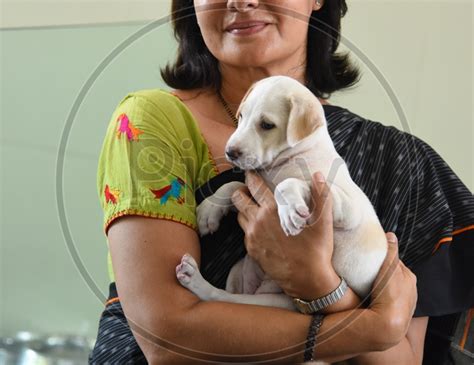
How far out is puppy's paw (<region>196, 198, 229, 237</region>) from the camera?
1037 millimetres

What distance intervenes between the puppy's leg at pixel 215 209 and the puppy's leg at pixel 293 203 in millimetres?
126

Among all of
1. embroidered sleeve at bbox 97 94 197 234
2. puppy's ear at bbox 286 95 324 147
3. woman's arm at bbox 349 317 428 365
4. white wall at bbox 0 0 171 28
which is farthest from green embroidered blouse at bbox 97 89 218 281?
white wall at bbox 0 0 171 28

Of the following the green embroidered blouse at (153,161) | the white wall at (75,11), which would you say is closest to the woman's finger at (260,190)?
the green embroidered blouse at (153,161)

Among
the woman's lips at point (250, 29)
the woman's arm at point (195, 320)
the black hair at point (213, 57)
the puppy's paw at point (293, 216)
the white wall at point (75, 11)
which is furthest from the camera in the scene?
the white wall at point (75, 11)

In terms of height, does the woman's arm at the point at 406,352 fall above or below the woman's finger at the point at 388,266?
below

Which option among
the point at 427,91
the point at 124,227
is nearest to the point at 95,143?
the point at 124,227

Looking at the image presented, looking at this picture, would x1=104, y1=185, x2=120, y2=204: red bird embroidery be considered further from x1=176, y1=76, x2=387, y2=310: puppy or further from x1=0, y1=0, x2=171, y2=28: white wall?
x1=0, y1=0, x2=171, y2=28: white wall

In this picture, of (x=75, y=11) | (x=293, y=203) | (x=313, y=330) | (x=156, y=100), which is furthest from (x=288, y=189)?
(x=75, y=11)

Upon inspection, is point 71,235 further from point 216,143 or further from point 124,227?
point 216,143

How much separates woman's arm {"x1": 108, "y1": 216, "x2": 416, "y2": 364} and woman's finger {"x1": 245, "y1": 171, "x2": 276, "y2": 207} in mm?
121

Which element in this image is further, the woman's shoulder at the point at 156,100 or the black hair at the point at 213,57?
the black hair at the point at 213,57

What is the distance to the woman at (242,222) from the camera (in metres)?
1.00

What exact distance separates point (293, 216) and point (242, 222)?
156mm

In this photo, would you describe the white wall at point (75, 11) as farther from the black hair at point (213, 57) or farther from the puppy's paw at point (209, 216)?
the puppy's paw at point (209, 216)
